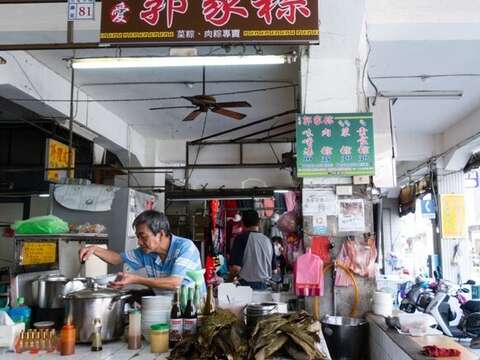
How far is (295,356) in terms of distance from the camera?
2145 millimetres

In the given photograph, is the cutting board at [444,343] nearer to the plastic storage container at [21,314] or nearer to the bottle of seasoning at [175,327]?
the bottle of seasoning at [175,327]

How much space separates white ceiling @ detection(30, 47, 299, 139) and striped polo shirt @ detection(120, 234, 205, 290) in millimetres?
3043

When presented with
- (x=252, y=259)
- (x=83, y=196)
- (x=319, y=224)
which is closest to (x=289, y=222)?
(x=319, y=224)

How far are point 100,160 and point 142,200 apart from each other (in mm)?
1654

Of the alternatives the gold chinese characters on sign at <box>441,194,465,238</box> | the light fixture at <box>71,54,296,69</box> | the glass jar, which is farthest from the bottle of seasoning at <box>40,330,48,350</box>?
the gold chinese characters on sign at <box>441,194,465,238</box>

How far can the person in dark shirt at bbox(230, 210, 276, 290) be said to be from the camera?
228 inches

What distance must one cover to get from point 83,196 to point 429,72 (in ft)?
17.5

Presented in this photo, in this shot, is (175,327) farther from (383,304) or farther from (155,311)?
(383,304)

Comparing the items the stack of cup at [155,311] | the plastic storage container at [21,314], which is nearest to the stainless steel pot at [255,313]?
the stack of cup at [155,311]

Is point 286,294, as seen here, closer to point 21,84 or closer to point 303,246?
point 303,246

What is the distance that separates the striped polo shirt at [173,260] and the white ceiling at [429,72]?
11.9 feet

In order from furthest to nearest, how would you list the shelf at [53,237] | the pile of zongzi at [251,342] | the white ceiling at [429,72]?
the white ceiling at [429,72] < the shelf at [53,237] < the pile of zongzi at [251,342]

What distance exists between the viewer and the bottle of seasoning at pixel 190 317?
2467mm

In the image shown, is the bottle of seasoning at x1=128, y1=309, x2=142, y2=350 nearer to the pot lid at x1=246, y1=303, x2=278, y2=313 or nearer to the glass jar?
the glass jar
